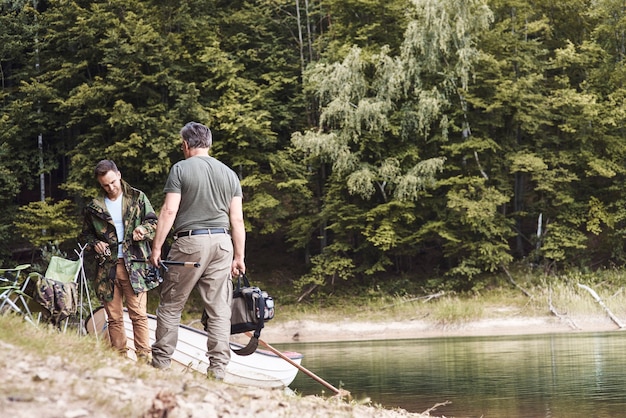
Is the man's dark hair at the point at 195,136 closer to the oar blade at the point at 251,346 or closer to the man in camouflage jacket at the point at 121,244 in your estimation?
the man in camouflage jacket at the point at 121,244

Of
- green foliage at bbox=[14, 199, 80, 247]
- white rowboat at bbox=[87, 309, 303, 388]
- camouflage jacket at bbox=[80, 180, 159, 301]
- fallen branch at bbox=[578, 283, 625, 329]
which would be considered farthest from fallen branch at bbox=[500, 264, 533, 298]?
camouflage jacket at bbox=[80, 180, 159, 301]

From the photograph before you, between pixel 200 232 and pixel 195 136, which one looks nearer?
pixel 200 232

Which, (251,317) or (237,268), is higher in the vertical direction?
(237,268)

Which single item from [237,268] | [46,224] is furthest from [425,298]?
[237,268]

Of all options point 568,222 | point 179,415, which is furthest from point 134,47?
point 179,415

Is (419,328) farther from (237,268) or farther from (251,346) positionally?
(237,268)

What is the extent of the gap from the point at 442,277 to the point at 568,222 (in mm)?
4519

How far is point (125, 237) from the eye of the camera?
7855 millimetres

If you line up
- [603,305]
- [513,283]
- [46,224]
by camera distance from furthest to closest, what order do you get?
[46,224], [513,283], [603,305]

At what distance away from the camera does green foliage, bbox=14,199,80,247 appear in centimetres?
2731

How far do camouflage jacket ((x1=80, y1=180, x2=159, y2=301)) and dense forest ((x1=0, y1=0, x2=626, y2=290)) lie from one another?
735 inches

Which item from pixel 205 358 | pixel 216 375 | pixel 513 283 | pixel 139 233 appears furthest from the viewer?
pixel 513 283

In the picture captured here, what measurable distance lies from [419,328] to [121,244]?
17840 mm

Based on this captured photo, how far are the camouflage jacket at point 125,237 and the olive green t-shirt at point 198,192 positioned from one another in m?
0.96
